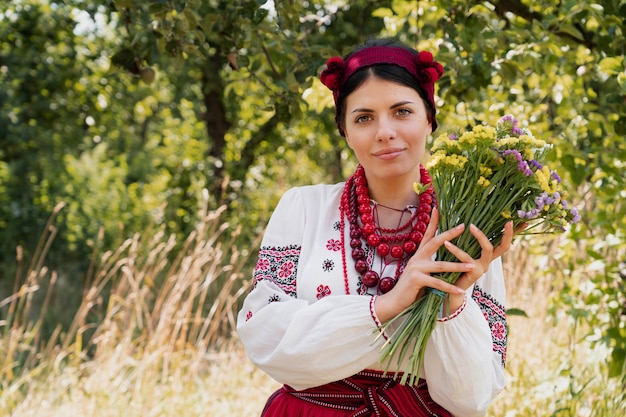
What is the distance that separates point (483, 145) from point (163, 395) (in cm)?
252

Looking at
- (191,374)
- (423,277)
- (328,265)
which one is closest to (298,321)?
(328,265)

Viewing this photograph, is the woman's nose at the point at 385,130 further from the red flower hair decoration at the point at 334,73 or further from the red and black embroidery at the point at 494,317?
the red and black embroidery at the point at 494,317

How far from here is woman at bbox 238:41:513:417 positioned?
163cm

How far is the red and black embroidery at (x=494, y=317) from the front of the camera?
1.77 m

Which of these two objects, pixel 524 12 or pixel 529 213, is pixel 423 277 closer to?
pixel 529 213

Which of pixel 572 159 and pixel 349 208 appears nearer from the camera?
pixel 349 208

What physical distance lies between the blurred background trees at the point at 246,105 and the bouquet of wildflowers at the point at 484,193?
90 cm

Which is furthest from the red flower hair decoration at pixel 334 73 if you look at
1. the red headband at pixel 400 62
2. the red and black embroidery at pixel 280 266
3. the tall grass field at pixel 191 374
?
the tall grass field at pixel 191 374

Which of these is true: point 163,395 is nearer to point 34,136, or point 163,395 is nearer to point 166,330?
point 166,330

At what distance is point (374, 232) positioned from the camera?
1855 millimetres

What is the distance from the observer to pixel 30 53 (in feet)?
20.0

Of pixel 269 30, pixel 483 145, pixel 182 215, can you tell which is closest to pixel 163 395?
pixel 269 30

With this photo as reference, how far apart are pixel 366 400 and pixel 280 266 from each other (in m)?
0.38

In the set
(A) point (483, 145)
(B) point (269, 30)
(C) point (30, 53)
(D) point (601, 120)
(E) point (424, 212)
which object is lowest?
(E) point (424, 212)
